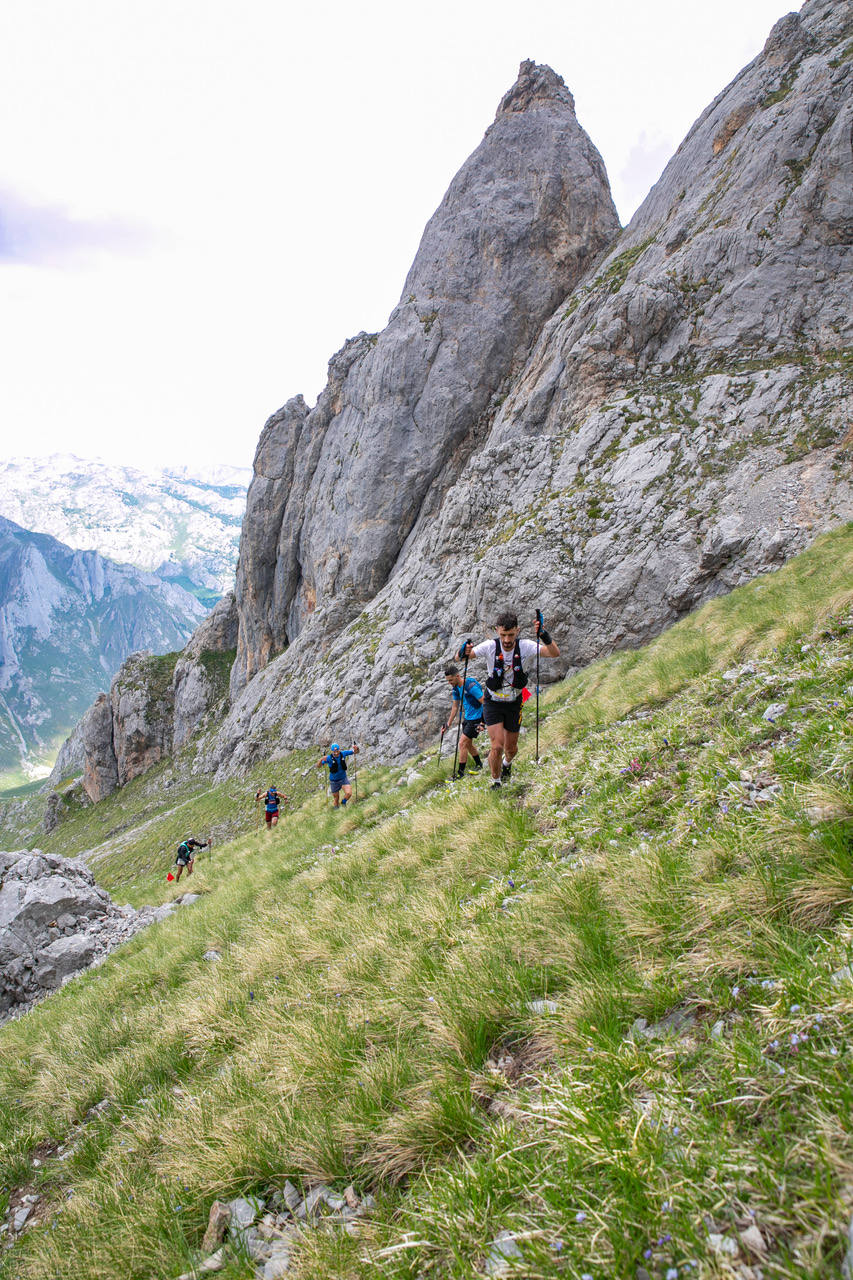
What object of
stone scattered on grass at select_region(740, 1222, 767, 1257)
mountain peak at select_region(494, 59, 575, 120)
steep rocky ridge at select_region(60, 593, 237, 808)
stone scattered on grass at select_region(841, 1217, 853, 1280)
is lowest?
steep rocky ridge at select_region(60, 593, 237, 808)

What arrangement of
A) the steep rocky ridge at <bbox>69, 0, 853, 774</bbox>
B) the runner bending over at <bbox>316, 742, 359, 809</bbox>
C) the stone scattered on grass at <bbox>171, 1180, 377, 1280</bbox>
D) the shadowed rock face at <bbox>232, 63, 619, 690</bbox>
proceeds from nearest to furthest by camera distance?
the stone scattered on grass at <bbox>171, 1180, 377, 1280</bbox> < the runner bending over at <bbox>316, 742, 359, 809</bbox> < the steep rocky ridge at <bbox>69, 0, 853, 774</bbox> < the shadowed rock face at <bbox>232, 63, 619, 690</bbox>

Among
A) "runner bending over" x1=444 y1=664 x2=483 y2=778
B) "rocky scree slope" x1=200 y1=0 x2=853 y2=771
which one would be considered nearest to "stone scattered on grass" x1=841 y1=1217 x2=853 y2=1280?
"runner bending over" x1=444 y1=664 x2=483 y2=778

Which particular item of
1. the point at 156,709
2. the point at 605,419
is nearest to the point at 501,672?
the point at 605,419

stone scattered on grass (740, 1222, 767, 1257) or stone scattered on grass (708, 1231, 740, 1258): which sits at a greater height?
stone scattered on grass (740, 1222, 767, 1257)

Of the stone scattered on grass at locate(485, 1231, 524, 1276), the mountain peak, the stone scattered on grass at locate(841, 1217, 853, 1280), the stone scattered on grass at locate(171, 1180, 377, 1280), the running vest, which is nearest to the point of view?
the stone scattered on grass at locate(841, 1217, 853, 1280)

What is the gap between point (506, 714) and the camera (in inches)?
358

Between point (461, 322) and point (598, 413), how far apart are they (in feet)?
69.0

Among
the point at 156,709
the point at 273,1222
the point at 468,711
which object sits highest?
the point at 273,1222

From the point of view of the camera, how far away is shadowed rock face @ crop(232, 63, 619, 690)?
43.3 meters

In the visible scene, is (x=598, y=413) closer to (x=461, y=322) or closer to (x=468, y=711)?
(x=461, y=322)

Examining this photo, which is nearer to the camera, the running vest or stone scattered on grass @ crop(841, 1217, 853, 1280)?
stone scattered on grass @ crop(841, 1217, 853, 1280)

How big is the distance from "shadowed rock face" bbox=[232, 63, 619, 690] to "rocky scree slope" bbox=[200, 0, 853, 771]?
0.20m

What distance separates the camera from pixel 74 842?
2501 inches

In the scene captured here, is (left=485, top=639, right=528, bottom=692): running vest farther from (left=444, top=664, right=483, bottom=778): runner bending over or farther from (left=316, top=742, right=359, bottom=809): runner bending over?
(left=316, top=742, right=359, bottom=809): runner bending over
